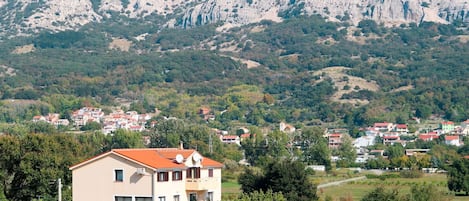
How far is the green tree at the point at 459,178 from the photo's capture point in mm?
68938

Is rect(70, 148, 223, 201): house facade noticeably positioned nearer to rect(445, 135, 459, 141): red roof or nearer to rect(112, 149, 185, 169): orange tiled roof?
rect(112, 149, 185, 169): orange tiled roof

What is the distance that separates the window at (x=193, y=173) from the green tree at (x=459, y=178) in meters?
33.4

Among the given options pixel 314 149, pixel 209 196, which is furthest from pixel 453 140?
pixel 209 196

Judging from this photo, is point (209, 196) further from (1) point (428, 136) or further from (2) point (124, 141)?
(1) point (428, 136)

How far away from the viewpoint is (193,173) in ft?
126

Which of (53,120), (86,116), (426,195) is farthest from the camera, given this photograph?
(86,116)

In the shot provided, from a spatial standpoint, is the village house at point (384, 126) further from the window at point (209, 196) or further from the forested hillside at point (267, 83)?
the window at point (209, 196)

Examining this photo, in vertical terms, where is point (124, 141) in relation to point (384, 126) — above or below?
below

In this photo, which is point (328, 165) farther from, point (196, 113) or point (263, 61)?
point (263, 61)

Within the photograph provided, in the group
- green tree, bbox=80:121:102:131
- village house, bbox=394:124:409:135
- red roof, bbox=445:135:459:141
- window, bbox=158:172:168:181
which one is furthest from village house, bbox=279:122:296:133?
window, bbox=158:172:168:181

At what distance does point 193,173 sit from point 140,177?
2.50m

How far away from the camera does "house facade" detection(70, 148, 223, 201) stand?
36312 mm

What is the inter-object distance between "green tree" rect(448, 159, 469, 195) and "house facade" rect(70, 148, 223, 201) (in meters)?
33.4

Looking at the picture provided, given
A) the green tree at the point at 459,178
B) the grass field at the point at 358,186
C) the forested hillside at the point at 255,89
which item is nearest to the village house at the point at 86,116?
the forested hillside at the point at 255,89
